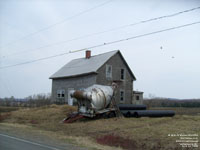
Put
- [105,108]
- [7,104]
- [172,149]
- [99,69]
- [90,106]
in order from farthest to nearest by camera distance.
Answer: [7,104]
[99,69]
[105,108]
[90,106]
[172,149]

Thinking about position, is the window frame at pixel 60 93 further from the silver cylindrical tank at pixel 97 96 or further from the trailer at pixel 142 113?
the trailer at pixel 142 113

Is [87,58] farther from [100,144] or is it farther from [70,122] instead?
[100,144]

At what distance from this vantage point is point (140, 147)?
35.0 ft

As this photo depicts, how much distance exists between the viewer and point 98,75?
92.6 feet

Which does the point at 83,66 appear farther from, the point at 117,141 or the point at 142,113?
the point at 117,141

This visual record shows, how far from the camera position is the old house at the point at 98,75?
28828 millimetres

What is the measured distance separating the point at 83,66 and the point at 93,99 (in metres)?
13.8

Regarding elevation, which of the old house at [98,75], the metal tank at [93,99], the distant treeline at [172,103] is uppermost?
the old house at [98,75]

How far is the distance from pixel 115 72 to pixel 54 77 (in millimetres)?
10360

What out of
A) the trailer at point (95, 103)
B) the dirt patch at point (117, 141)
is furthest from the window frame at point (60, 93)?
the dirt patch at point (117, 141)

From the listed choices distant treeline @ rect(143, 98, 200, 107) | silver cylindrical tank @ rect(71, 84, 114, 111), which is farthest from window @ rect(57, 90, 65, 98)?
distant treeline @ rect(143, 98, 200, 107)

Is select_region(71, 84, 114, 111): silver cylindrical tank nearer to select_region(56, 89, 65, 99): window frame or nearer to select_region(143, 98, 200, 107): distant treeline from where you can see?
select_region(56, 89, 65, 99): window frame

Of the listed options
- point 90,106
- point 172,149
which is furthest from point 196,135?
point 90,106

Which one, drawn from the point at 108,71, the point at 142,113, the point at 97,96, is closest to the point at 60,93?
the point at 108,71
